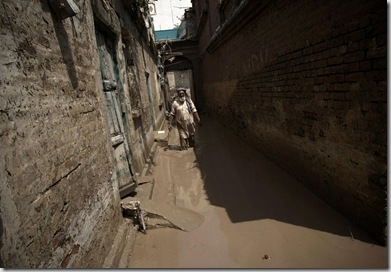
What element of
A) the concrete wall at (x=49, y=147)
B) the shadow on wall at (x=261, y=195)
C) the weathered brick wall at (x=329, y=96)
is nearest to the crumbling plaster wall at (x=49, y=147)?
the concrete wall at (x=49, y=147)

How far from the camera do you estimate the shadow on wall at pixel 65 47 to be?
7.02ft

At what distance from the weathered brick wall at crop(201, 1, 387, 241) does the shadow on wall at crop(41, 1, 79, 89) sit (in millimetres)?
2749

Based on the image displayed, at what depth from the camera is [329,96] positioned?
3010 mm

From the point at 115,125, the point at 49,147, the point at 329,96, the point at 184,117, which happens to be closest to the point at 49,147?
the point at 49,147

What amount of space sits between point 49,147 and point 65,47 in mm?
1007

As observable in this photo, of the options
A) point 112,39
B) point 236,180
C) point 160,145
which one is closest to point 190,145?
point 160,145

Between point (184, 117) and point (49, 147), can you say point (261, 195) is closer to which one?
point (49, 147)

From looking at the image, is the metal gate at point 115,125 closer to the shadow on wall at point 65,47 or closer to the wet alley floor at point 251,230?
the wet alley floor at point 251,230

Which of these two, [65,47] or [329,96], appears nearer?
[65,47]

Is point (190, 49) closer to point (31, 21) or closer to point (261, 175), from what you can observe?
point (261, 175)

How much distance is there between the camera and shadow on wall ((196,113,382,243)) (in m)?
3.03

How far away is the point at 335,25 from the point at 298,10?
0.90 meters

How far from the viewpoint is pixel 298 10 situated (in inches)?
137

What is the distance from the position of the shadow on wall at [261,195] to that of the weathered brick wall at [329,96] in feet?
0.56
